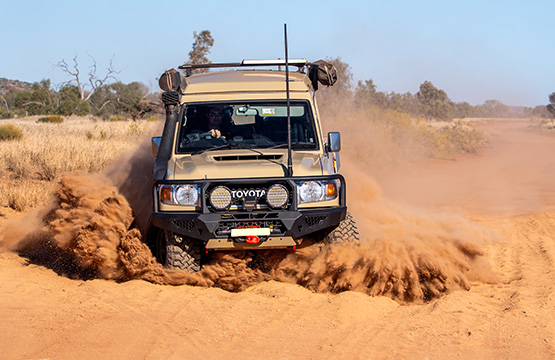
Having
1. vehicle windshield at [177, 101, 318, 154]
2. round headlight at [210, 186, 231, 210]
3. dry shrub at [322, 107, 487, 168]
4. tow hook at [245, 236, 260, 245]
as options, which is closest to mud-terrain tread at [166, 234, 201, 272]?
round headlight at [210, 186, 231, 210]

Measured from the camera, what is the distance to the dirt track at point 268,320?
423 centimetres

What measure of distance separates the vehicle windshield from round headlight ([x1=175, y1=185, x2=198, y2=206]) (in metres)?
0.89

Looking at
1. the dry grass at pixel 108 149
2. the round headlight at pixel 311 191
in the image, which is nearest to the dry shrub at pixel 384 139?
the dry grass at pixel 108 149

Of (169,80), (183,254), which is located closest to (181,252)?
(183,254)

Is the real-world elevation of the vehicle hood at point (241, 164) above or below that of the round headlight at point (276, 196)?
above

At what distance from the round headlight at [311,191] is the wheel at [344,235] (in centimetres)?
46

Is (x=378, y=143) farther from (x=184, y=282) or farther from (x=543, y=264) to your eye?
(x=184, y=282)

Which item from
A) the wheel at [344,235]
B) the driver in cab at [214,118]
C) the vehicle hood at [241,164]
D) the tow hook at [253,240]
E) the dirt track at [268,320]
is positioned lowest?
the dirt track at [268,320]

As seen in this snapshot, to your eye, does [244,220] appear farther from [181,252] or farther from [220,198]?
[181,252]

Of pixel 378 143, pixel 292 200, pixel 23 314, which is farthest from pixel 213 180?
pixel 378 143

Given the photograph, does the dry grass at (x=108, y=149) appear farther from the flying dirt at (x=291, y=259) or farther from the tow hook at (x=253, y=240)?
the tow hook at (x=253, y=240)

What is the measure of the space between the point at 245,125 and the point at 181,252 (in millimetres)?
1621

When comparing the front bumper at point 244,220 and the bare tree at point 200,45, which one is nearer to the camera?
the front bumper at point 244,220

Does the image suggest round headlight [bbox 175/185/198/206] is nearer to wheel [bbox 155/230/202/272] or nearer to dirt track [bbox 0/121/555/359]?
wheel [bbox 155/230/202/272]
